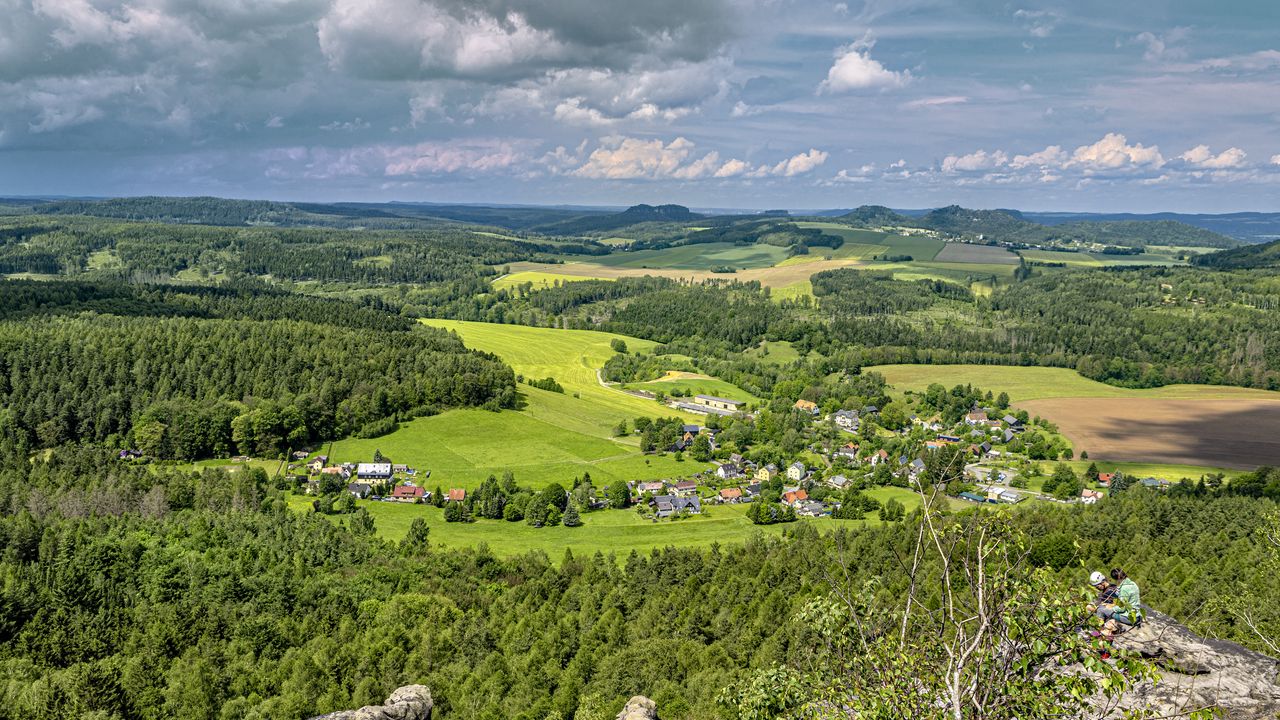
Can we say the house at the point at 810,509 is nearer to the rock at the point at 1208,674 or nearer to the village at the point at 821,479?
the village at the point at 821,479

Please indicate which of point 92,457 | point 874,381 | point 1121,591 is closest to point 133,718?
point 1121,591

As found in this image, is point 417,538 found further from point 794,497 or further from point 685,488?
point 794,497

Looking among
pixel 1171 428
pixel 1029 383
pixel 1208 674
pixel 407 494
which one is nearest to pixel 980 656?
pixel 1208 674

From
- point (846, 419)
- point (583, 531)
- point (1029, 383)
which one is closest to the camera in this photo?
point (583, 531)

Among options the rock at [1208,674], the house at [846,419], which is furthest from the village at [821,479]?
the rock at [1208,674]

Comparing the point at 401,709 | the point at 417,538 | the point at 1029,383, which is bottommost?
the point at 417,538

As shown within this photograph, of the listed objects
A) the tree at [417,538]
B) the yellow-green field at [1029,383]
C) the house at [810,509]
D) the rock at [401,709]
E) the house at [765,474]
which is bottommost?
the house at [810,509]

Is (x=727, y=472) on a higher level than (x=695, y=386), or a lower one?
lower

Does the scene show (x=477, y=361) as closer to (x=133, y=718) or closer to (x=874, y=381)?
(x=874, y=381)
